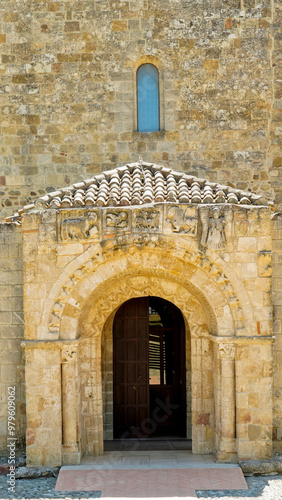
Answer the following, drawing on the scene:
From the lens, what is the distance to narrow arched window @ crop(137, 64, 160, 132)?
12.7 meters

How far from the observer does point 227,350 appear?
346 inches

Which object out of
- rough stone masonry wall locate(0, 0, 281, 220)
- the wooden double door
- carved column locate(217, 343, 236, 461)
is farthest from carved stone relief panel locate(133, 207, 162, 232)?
rough stone masonry wall locate(0, 0, 281, 220)

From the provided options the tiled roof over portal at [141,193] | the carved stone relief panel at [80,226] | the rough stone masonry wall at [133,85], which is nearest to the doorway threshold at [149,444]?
the carved stone relief panel at [80,226]

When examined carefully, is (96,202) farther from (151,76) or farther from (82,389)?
(151,76)

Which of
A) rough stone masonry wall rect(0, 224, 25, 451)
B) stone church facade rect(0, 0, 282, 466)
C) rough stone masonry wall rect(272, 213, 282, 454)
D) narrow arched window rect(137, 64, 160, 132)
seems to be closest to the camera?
stone church facade rect(0, 0, 282, 466)

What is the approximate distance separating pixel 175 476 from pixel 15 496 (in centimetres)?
227

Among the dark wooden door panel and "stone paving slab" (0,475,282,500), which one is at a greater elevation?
the dark wooden door panel

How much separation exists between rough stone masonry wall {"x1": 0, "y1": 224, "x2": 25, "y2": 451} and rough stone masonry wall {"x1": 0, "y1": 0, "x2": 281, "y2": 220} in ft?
12.1

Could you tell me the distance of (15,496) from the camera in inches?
313

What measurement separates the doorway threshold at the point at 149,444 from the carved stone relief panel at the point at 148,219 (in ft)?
12.7

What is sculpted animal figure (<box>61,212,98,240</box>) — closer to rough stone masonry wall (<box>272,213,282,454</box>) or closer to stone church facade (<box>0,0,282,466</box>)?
stone church facade (<box>0,0,282,466</box>)

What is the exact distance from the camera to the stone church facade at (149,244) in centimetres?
870

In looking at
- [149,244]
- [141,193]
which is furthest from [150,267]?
[141,193]

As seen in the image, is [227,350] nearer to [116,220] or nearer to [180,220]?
[180,220]
